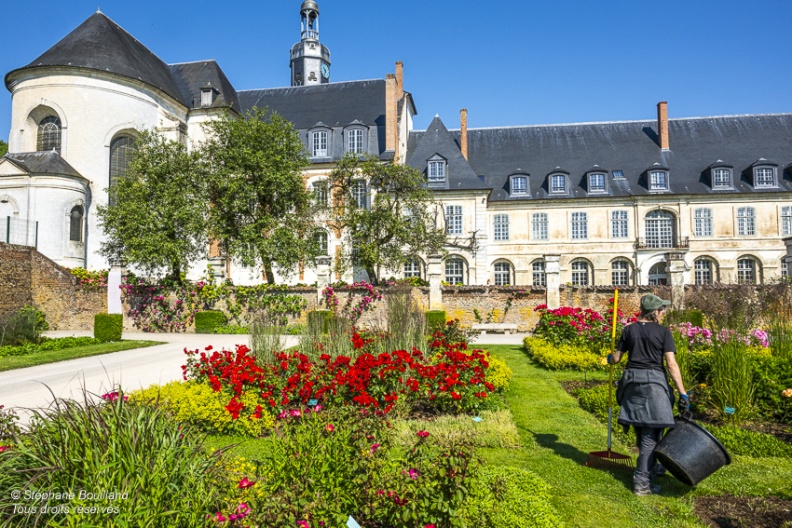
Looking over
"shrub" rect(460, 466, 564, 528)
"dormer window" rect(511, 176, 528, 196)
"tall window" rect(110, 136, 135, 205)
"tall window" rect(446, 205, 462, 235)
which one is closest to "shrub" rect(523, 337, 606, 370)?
"shrub" rect(460, 466, 564, 528)

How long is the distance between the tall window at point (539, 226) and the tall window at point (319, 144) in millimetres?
13374

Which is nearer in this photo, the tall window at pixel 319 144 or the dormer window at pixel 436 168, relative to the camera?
the dormer window at pixel 436 168

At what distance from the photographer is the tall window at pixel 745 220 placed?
100 ft

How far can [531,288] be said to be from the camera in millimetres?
17359

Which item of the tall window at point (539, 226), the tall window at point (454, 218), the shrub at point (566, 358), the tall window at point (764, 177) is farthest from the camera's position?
the tall window at point (539, 226)

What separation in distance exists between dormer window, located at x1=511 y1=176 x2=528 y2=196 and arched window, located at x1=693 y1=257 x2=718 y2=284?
1090 cm

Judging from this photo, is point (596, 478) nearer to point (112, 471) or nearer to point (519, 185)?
point (112, 471)

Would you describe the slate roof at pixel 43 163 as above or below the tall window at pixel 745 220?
above

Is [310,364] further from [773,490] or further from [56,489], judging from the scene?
[773,490]

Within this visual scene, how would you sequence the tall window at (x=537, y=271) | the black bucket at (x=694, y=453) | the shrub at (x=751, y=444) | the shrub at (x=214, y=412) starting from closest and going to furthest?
the black bucket at (x=694, y=453) < the shrub at (x=751, y=444) < the shrub at (x=214, y=412) < the tall window at (x=537, y=271)

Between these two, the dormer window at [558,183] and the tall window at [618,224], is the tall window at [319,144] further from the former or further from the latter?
the tall window at [618,224]

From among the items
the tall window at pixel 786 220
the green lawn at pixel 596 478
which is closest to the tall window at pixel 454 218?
the tall window at pixel 786 220

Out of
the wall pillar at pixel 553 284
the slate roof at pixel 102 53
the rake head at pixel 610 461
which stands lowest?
the rake head at pixel 610 461

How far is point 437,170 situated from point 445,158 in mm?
943
